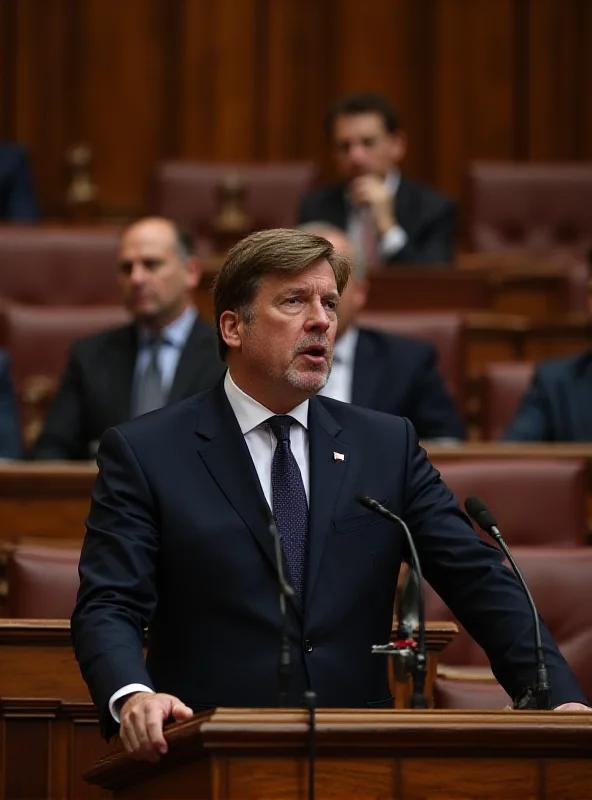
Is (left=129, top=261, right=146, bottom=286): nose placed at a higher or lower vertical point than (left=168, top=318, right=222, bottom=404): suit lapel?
higher

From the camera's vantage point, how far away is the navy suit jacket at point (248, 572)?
190 cm

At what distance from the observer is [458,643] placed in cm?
259

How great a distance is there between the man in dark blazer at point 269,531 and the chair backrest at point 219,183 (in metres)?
3.72

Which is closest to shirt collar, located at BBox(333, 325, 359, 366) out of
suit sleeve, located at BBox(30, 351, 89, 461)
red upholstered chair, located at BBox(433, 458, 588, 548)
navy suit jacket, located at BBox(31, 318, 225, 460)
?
navy suit jacket, located at BBox(31, 318, 225, 460)

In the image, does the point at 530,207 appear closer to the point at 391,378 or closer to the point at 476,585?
the point at 391,378

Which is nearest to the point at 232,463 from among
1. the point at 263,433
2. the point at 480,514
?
the point at 263,433

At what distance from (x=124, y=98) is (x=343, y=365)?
298 centimetres

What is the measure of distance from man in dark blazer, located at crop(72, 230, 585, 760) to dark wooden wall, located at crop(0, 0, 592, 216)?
456 cm

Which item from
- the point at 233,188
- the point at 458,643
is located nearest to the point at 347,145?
the point at 233,188

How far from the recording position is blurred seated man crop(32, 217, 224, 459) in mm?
3828

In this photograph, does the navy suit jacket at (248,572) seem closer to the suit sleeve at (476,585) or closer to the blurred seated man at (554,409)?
the suit sleeve at (476,585)

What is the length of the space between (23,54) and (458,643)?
4.62 meters

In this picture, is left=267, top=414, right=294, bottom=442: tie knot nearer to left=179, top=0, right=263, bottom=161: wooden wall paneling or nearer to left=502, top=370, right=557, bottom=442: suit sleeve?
left=502, top=370, right=557, bottom=442: suit sleeve

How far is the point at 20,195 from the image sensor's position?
19.0 ft
